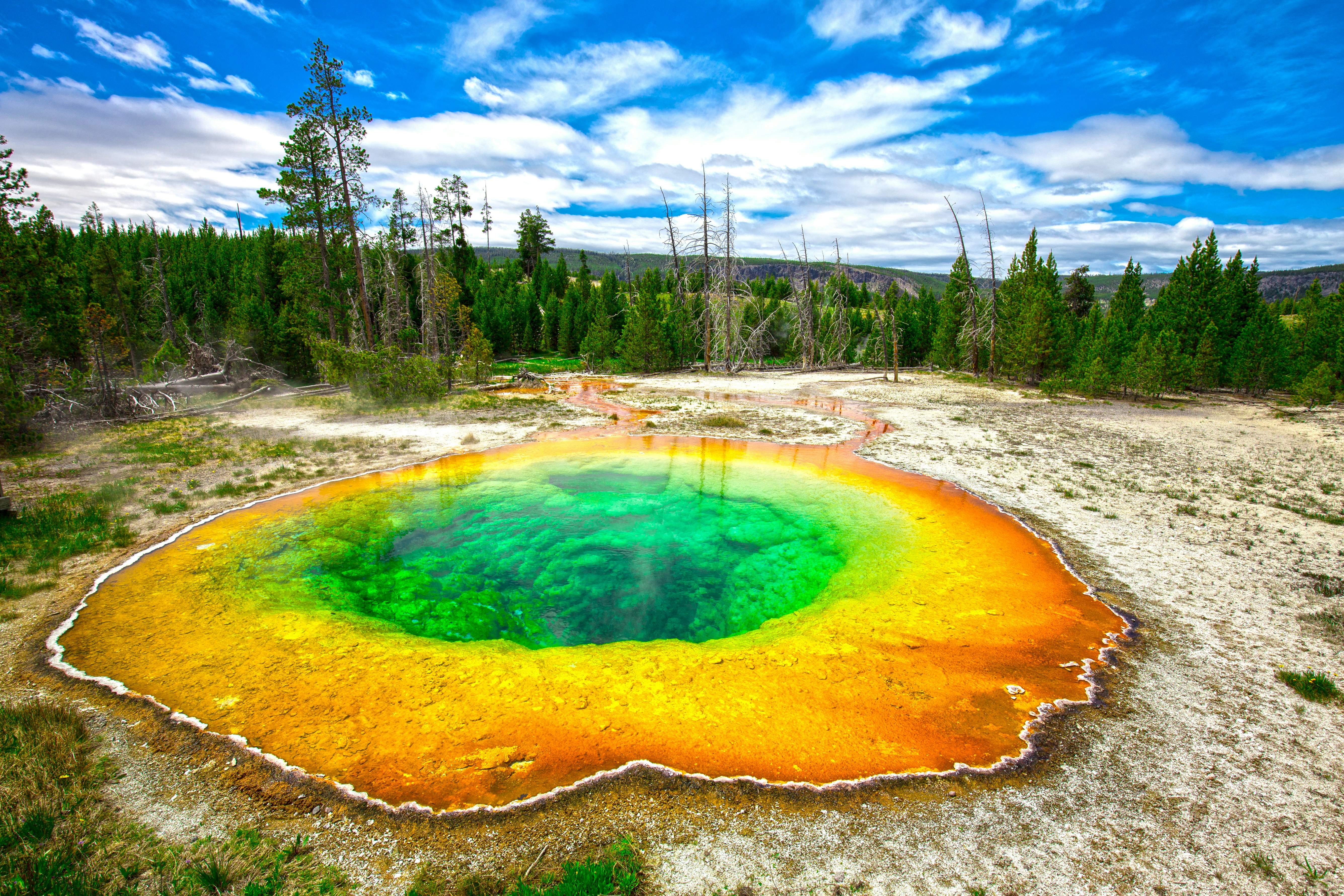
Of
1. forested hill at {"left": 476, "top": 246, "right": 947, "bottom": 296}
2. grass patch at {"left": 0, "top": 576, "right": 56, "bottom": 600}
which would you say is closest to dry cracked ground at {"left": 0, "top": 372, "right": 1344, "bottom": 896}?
grass patch at {"left": 0, "top": 576, "right": 56, "bottom": 600}

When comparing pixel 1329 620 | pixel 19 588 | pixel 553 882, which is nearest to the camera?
pixel 553 882

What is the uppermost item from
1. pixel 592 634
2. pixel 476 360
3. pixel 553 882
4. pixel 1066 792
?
pixel 476 360

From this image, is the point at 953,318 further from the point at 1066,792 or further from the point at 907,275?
the point at 907,275

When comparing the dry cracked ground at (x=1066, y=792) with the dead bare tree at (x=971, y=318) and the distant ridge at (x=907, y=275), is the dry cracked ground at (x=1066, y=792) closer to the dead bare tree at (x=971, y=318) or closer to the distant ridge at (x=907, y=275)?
the dead bare tree at (x=971, y=318)

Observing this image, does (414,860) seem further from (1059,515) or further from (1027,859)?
(1059,515)

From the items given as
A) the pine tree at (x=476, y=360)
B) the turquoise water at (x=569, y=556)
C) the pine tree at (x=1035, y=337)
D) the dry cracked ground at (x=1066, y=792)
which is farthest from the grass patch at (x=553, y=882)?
the pine tree at (x=1035, y=337)

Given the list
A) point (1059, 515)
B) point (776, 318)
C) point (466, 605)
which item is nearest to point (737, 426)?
point (1059, 515)

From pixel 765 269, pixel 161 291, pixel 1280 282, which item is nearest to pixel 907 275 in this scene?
pixel 765 269
